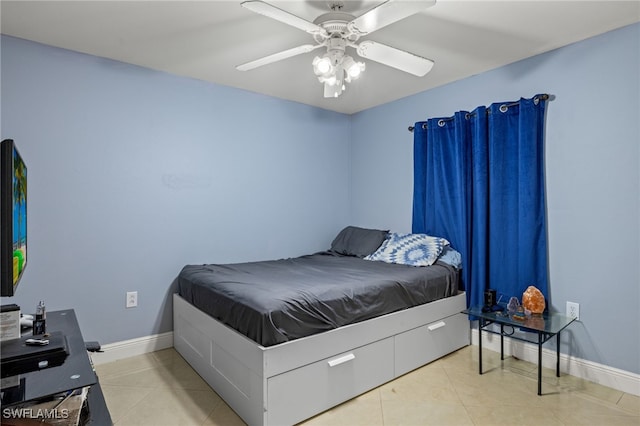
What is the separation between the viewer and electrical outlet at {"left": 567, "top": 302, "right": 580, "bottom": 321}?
7.94 ft

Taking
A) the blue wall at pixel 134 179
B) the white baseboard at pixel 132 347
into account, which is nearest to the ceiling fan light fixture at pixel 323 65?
the blue wall at pixel 134 179

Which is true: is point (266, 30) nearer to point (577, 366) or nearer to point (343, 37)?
point (343, 37)

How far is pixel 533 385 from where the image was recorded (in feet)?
7.55

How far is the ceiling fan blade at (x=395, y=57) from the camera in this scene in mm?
1920

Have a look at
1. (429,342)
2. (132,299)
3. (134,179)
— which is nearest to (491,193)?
(429,342)

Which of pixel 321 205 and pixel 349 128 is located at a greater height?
pixel 349 128

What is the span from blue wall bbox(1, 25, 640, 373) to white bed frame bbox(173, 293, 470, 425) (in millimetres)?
636

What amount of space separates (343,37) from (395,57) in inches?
12.5

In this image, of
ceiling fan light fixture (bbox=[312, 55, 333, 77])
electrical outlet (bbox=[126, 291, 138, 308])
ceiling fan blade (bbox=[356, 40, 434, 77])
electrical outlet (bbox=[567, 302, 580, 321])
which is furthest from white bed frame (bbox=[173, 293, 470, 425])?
ceiling fan blade (bbox=[356, 40, 434, 77])

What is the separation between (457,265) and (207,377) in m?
2.09

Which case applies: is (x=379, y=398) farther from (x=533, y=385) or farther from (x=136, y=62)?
(x=136, y=62)

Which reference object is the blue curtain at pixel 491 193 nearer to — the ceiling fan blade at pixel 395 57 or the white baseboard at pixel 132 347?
the ceiling fan blade at pixel 395 57

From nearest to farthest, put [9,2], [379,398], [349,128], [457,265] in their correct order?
[9,2]
[379,398]
[457,265]
[349,128]

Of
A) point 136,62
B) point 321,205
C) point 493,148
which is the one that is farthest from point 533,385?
point 136,62
